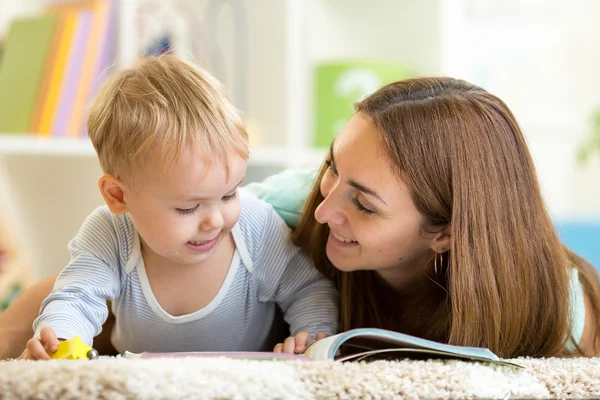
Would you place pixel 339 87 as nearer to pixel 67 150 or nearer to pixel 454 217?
pixel 67 150

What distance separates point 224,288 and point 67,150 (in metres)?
0.99

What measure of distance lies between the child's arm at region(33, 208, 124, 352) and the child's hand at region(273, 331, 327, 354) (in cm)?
27

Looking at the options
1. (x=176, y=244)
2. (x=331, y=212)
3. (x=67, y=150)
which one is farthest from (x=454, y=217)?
(x=67, y=150)

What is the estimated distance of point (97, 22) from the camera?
2.12 metres

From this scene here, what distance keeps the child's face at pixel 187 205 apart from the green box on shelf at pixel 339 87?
1.30 metres

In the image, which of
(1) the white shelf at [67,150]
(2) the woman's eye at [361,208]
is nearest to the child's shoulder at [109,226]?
(2) the woman's eye at [361,208]

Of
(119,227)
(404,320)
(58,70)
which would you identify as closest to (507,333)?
(404,320)

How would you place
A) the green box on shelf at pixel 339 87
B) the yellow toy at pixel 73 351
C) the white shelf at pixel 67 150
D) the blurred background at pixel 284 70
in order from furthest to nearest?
the green box on shelf at pixel 339 87 < the blurred background at pixel 284 70 < the white shelf at pixel 67 150 < the yellow toy at pixel 73 351

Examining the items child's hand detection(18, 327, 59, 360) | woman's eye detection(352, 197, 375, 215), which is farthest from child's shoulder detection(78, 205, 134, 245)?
woman's eye detection(352, 197, 375, 215)

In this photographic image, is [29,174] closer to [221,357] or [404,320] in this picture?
[404,320]

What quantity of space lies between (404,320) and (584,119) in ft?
7.10

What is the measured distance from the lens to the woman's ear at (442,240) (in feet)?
3.73

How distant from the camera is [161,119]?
105 centimetres

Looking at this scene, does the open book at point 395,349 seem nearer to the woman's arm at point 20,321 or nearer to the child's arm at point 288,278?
the child's arm at point 288,278
